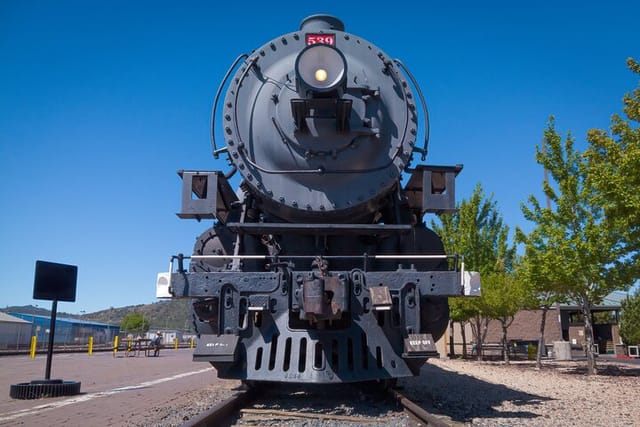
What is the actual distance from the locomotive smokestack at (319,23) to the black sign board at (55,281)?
6.14 metres

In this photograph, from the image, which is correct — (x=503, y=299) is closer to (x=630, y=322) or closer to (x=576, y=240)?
(x=576, y=240)

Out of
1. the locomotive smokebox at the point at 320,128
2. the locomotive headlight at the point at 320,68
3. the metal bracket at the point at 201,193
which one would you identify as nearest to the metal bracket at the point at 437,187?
the locomotive smokebox at the point at 320,128

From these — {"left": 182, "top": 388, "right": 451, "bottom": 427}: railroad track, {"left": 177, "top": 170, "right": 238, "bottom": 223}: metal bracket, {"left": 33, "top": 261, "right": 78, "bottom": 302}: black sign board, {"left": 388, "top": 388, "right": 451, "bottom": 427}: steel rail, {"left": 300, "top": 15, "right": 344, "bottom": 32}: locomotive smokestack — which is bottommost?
{"left": 182, "top": 388, "right": 451, "bottom": 427}: railroad track

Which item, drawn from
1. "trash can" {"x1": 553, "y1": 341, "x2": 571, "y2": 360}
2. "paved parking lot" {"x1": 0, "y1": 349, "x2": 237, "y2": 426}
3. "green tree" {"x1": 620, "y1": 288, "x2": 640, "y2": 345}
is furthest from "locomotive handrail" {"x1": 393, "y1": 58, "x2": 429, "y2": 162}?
"green tree" {"x1": 620, "y1": 288, "x2": 640, "y2": 345}

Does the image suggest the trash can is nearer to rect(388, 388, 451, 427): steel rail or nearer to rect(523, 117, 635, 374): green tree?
rect(523, 117, 635, 374): green tree

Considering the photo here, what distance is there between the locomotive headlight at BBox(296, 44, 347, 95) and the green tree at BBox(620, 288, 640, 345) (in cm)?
4036

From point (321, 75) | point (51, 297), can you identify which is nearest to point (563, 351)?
point (51, 297)

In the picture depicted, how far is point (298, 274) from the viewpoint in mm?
5527

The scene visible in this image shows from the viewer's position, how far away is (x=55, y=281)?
9.49m

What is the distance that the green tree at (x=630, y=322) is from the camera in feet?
126

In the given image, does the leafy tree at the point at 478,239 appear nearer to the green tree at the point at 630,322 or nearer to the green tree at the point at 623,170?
the green tree at the point at 623,170

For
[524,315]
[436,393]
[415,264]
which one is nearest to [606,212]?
[436,393]

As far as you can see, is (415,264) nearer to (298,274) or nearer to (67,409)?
(298,274)

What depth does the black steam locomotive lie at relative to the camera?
210 inches
